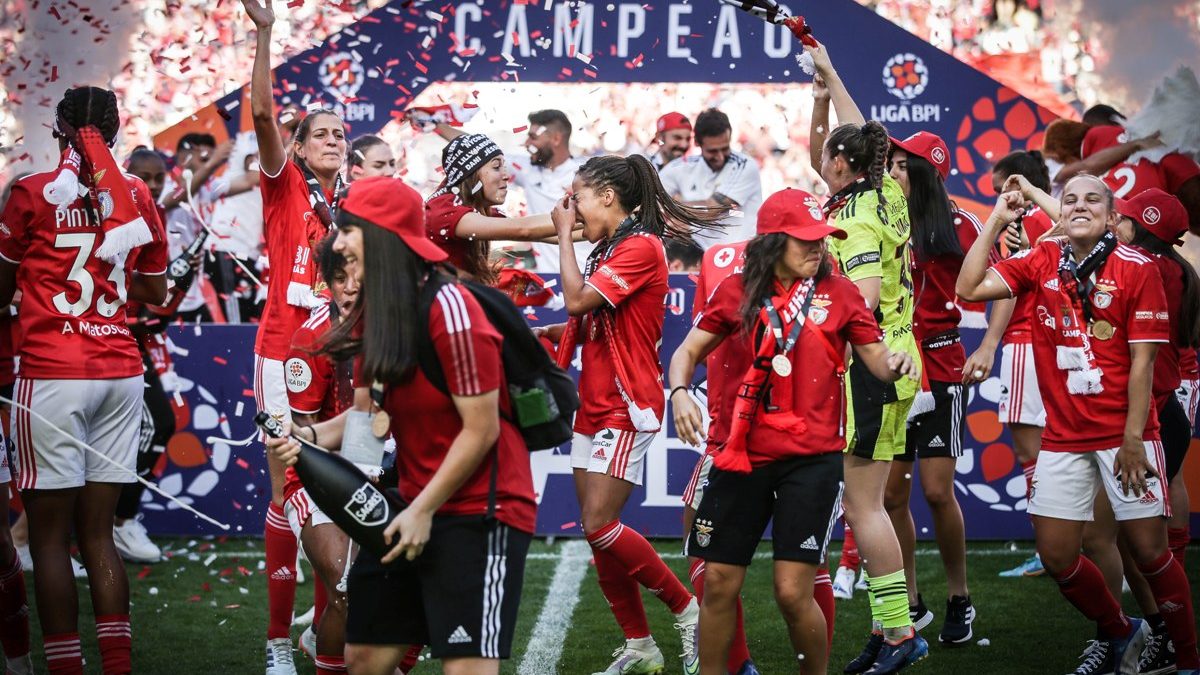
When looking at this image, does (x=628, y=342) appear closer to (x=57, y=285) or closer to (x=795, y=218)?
(x=795, y=218)

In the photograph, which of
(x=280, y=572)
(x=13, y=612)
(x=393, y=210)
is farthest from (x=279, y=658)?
(x=393, y=210)

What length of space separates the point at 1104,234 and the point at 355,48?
5722 millimetres

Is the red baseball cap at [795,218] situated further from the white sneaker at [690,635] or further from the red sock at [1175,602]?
the red sock at [1175,602]

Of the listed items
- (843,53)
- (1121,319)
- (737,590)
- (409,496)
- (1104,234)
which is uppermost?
(843,53)

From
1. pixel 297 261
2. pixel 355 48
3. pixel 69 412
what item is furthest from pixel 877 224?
pixel 355 48

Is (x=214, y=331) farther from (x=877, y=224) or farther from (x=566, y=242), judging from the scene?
(x=877, y=224)

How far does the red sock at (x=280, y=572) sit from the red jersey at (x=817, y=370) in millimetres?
2304

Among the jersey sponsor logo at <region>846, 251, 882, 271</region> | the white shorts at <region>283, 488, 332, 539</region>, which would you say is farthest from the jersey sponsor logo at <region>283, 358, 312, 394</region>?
the jersey sponsor logo at <region>846, 251, 882, 271</region>

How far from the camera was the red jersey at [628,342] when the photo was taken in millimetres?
6070

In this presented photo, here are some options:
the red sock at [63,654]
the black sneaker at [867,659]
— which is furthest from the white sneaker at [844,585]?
the red sock at [63,654]

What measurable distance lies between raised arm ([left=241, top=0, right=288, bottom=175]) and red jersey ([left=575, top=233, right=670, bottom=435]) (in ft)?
5.12

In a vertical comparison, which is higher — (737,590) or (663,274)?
(663,274)

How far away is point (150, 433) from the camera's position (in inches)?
357

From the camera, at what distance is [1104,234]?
19.6ft
